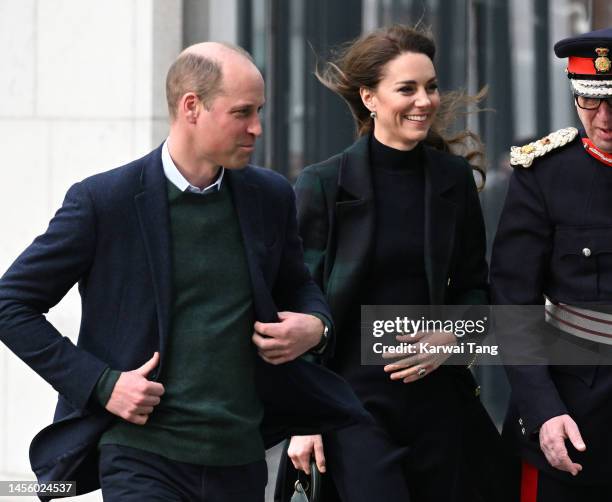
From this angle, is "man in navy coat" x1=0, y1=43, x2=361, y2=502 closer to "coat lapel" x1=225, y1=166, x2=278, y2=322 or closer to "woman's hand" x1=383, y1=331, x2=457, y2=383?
"coat lapel" x1=225, y1=166, x2=278, y2=322

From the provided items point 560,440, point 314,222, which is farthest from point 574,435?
point 314,222

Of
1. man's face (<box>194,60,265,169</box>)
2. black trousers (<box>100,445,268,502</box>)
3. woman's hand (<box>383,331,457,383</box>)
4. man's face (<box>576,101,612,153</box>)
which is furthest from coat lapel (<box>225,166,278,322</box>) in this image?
man's face (<box>576,101,612,153</box>)

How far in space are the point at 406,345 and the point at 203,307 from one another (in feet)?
3.94

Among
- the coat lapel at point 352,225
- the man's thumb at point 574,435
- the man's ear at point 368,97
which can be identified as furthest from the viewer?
the man's ear at point 368,97

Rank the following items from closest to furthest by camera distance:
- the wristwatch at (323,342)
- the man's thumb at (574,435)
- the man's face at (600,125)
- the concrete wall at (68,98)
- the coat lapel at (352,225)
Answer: the wristwatch at (323,342), the man's thumb at (574,435), the man's face at (600,125), the coat lapel at (352,225), the concrete wall at (68,98)

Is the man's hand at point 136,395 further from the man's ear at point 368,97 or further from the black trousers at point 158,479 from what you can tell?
the man's ear at point 368,97

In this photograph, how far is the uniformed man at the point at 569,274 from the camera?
185 inches

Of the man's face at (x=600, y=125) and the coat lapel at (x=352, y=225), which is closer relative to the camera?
the man's face at (x=600, y=125)

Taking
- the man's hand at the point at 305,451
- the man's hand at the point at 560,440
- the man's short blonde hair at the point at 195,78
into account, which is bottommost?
A: the man's hand at the point at 305,451

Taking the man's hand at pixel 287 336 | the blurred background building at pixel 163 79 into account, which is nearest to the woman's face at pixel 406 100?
the man's hand at pixel 287 336

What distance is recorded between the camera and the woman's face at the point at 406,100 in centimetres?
503

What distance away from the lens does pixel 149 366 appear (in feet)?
12.9

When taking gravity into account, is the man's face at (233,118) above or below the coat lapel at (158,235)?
above

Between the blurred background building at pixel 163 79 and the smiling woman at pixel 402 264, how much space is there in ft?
6.09
